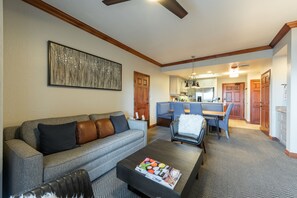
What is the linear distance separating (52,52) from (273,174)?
13.6 ft

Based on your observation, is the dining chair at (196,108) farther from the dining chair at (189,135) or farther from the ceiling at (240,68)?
the ceiling at (240,68)

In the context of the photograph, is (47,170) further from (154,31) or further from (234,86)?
(234,86)

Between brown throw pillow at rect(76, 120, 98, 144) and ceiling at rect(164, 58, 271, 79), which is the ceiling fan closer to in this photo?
brown throw pillow at rect(76, 120, 98, 144)

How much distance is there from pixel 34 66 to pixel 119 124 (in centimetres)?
174

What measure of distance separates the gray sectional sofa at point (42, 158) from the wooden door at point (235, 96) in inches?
272

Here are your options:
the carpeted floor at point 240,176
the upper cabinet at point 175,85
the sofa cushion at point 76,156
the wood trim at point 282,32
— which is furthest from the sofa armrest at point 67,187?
the upper cabinet at point 175,85

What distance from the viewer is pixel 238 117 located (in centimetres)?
716

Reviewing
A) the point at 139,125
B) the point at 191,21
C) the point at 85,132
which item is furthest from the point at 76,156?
the point at 191,21

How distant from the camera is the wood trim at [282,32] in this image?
253 centimetres

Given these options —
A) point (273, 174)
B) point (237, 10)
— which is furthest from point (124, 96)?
point (273, 174)

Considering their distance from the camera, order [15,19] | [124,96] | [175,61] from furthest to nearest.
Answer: [175,61], [124,96], [15,19]

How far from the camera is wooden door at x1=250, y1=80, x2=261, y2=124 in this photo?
5898mm

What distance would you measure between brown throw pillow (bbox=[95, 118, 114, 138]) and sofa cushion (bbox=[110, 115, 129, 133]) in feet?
0.29

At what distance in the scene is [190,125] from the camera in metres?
2.80
